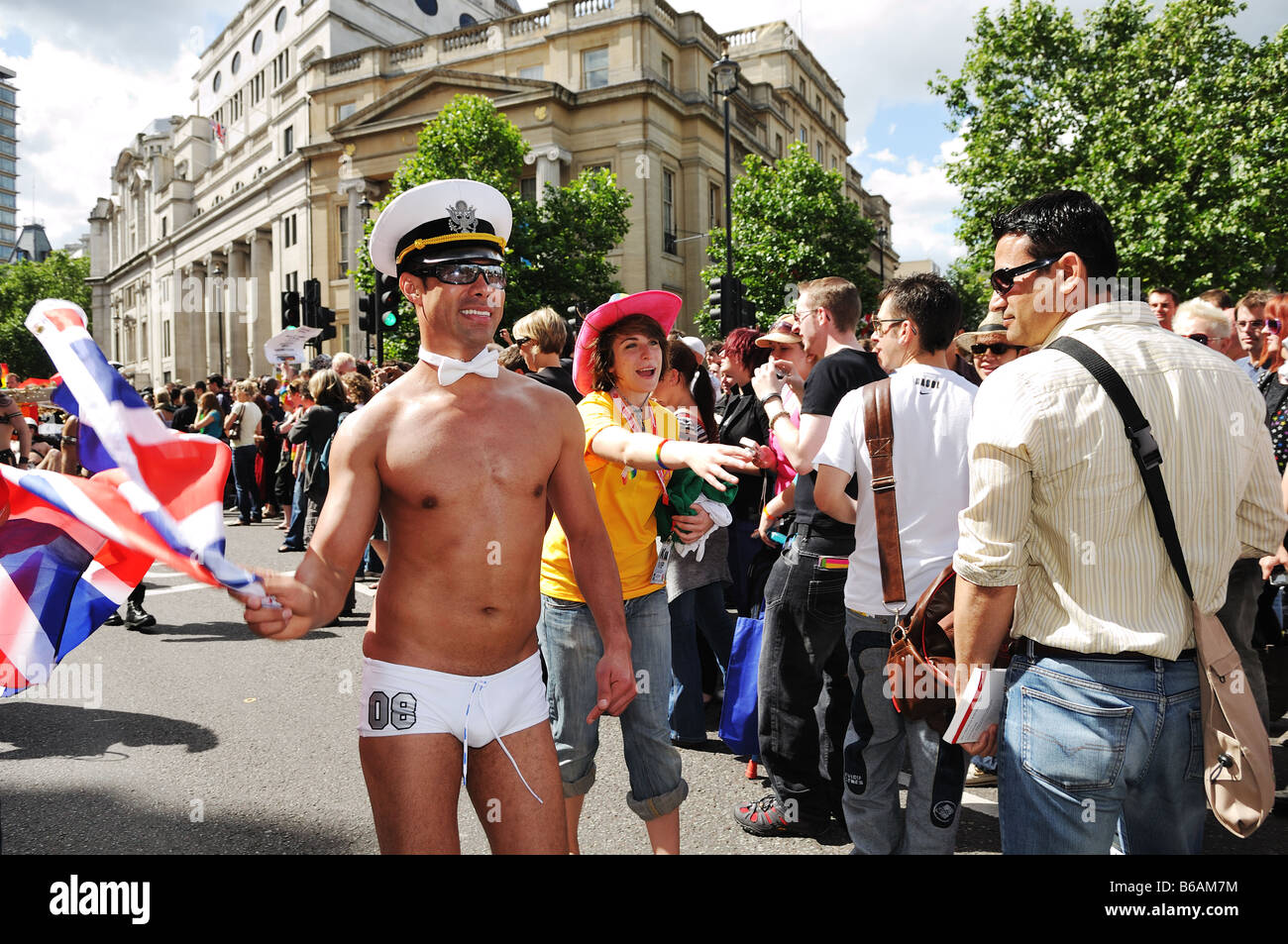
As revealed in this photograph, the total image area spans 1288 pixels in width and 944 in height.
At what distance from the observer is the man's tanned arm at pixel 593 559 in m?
2.69

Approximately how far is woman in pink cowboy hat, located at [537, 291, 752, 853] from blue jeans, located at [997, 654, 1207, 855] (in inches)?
55.1

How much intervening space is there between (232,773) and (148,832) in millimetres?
721

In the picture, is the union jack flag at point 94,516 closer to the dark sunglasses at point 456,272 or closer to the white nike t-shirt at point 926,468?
the dark sunglasses at point 456,272

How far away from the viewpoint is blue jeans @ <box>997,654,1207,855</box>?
1954 mm

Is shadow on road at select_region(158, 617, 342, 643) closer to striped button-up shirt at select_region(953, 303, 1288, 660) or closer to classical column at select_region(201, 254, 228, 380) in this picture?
striped button-up shirt at select_region(953, 303, 1288, 660)

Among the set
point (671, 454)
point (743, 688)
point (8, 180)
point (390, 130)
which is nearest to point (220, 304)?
point (390, 130)

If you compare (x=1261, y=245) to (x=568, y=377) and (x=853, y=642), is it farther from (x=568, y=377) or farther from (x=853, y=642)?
(x=853, y=642)

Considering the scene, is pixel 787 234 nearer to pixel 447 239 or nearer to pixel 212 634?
pixel 212 634

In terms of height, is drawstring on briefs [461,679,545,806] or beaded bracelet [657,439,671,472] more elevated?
beaded bracelet [657,439,671,472]

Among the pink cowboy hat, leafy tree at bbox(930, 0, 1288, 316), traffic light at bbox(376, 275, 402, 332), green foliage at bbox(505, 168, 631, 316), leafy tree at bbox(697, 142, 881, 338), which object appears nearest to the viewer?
the pink cowboy hat

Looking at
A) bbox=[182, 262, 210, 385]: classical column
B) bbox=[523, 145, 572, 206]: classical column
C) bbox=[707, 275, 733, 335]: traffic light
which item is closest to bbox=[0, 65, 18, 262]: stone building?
bbox=[182, 262, 210, 385]: classical column

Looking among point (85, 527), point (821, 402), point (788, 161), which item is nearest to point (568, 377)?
point (821, 402)

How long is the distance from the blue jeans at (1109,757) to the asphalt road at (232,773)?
2.05 metres

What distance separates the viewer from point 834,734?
4109 mm
